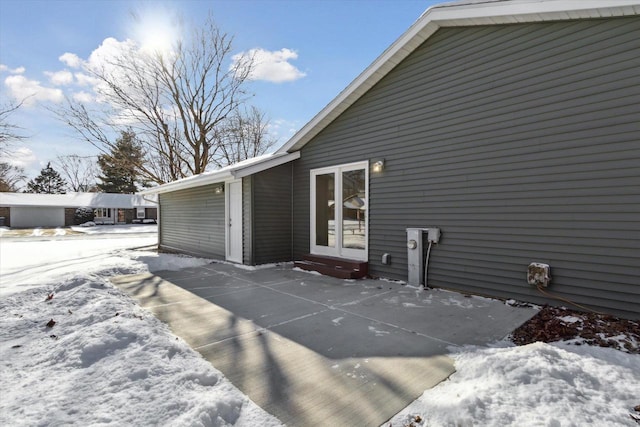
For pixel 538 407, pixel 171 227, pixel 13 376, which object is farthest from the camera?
pixel 171 227

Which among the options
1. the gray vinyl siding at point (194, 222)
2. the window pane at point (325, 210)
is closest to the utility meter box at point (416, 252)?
the window pane at point (325, 210)

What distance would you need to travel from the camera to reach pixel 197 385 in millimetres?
2232

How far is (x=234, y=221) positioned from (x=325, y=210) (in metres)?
2.46

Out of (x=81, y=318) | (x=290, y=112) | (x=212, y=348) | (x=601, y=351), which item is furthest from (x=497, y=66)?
(x=290, y=112)

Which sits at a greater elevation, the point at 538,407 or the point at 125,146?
the point at 125,146

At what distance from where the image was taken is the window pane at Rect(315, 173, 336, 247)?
689 centimetres

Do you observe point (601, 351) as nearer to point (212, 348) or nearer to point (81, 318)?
point (212, 348)

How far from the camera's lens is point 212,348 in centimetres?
291

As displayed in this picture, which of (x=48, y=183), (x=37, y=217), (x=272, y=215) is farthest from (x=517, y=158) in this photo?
(x=48, y=183)

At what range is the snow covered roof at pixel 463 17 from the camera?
351 cm

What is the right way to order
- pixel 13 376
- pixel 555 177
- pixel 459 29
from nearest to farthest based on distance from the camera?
pixel 13 376, pixel 555 177, pixel 459 29

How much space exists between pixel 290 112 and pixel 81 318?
1515cm

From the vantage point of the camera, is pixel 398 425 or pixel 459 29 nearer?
pixel 398 425

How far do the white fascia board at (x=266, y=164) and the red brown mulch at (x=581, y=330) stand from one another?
219 inches
